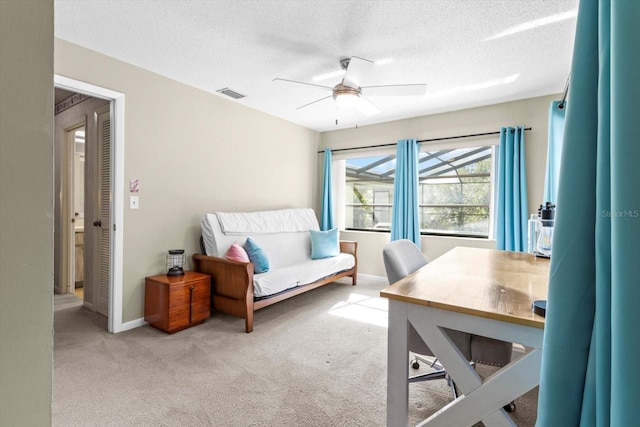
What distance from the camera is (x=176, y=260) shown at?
3133mm

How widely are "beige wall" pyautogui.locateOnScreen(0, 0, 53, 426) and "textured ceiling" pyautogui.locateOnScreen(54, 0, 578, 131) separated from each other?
1.77m

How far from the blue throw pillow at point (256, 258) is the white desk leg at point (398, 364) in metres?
2.07

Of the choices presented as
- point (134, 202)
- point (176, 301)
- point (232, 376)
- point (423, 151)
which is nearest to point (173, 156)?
point (134, 202)

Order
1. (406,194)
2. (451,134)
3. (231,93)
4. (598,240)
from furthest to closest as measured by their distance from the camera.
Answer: (406,194)
(451,134)
(231,93)
(598,240)

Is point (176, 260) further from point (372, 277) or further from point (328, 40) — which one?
point (372, 277)

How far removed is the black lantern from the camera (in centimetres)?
300

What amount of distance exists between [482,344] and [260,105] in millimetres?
3548

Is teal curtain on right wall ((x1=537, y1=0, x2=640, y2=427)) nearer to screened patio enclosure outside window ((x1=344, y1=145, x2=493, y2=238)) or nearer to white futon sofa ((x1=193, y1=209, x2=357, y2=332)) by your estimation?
white futon sofa ((x1=193, y1=209, x2=357, y2=332))

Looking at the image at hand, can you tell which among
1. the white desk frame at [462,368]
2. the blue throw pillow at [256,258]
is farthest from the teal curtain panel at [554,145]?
the blue throw pillow at [256,258]

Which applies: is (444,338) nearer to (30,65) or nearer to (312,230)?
(30,65)

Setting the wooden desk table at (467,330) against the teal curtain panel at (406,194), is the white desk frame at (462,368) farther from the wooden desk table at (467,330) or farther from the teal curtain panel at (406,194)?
the teal curtain panel at (406,194)

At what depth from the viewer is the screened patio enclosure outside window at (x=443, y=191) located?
4090 mm

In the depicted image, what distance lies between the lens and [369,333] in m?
2.77

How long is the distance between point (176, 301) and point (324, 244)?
199 cm
